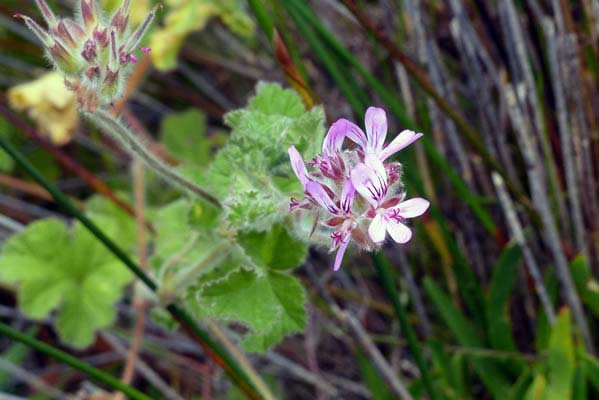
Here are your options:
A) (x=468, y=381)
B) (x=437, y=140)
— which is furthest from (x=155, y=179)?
(x=468, y=381)

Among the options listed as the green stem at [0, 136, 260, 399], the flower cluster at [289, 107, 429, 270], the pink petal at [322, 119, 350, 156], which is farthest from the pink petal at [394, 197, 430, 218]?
the green stem at [0, 136, 260, 399]

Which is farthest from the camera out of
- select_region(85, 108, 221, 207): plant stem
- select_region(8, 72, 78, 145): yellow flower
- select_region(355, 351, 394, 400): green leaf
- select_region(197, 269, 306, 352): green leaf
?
select_region(8, 72, 78, 145): yellow flower

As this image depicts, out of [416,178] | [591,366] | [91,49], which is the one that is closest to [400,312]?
[416,178]

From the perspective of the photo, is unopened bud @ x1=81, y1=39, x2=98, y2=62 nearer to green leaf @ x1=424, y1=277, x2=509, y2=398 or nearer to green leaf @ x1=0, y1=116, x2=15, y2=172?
green leaf @ x1=424, y1=277, x2=509, y2=398

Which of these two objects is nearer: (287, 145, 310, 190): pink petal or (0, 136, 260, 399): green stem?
(287, 145, 310, 190): pink petal

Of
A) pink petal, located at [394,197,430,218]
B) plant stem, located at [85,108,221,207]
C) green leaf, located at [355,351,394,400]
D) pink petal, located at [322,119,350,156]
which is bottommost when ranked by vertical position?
pink petal, located at [394,197,430,218]
